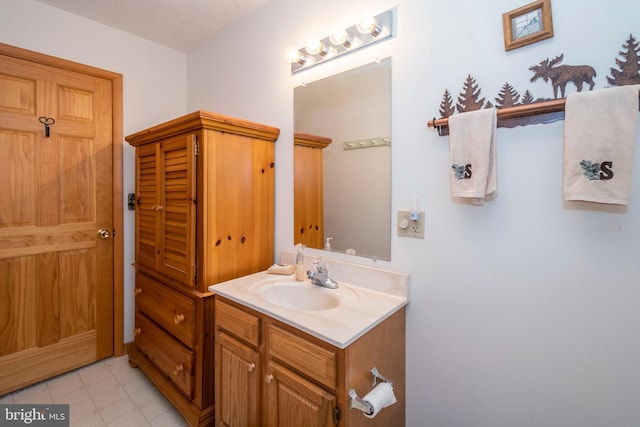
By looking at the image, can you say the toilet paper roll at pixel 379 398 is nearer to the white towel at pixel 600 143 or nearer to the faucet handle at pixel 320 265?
the faucet handle at pixel 320 265

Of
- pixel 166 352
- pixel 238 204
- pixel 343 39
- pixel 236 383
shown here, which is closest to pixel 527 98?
pixel 343 39

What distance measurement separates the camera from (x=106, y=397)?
179 cm

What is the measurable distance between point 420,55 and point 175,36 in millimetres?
1937

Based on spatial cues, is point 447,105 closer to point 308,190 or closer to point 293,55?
point 308,190

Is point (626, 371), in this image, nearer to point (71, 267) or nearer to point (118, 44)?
point (71, 267)

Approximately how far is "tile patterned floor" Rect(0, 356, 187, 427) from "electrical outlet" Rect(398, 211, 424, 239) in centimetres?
157

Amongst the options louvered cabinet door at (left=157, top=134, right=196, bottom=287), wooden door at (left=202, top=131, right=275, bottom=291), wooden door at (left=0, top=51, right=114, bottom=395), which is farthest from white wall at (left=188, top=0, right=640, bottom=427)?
wooden door at (left=0, top=51, right=114, bottom=395)

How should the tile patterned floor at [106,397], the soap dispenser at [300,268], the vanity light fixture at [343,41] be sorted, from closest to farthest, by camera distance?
the vanity light fixture at [343,41] < the soap dispenser at [300,268] < the tile patterned floor at [106,397]

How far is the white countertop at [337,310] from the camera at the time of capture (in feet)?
3.25

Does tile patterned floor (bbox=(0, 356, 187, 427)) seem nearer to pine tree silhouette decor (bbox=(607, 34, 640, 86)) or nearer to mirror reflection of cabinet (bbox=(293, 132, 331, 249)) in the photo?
mirror reflection of cabinet (bbox=(293, 132, 331, 249))

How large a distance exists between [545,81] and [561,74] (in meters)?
0.04

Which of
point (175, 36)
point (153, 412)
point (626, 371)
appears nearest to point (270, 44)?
point (175, 36)

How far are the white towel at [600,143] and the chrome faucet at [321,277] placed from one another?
3.08 ft

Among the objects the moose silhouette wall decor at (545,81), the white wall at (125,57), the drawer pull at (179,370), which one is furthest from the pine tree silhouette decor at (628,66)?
the white wall at (125,57)
